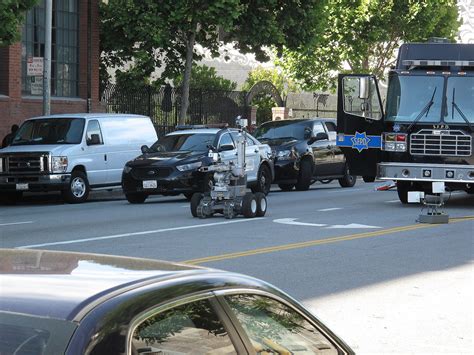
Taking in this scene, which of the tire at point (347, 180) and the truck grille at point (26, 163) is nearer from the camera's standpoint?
the truck grille at point (26, 163)

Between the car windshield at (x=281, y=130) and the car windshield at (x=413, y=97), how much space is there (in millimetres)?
7431

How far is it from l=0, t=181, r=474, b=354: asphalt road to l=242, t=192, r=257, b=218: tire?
266mm

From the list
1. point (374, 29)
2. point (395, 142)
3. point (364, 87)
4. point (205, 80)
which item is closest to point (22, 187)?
point (364, 87)

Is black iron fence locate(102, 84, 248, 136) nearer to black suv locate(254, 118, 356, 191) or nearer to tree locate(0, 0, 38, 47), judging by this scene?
black suv locate(254, 118, 356, 191)

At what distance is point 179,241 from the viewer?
14523mm

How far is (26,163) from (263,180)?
581cm

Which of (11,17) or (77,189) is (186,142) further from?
(11,17)

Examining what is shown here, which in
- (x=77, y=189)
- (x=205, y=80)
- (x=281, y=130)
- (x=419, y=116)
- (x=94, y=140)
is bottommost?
(x=77, y=189)

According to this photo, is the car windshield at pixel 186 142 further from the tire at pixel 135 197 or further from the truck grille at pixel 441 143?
the truck grille at pixel 441 143

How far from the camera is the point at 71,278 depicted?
10.6 ft

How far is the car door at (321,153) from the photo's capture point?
27875 millimetres

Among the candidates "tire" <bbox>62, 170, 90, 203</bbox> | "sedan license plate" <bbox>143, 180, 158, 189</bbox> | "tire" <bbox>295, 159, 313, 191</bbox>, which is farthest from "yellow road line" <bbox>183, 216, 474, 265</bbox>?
"tire" <bbox>295, 159, 313, 191</bbox>

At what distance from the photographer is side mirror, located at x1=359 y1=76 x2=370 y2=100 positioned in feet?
65.7

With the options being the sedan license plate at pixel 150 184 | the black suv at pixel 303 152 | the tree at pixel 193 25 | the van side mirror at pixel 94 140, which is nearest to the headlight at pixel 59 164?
the van side mirror at pixel 94 140
